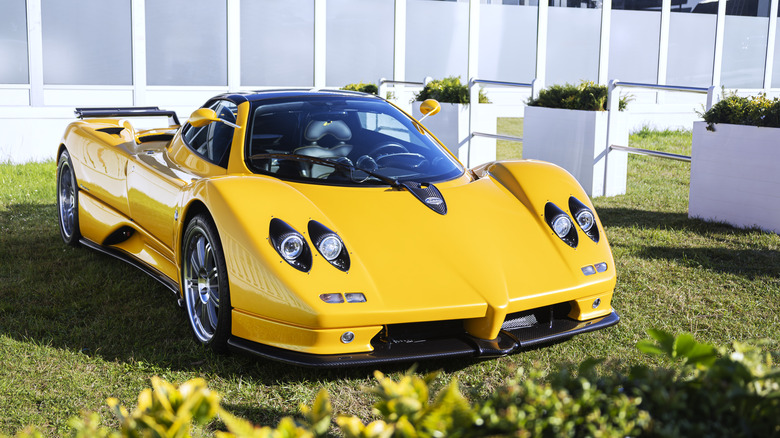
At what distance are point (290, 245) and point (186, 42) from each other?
1003 centimetres

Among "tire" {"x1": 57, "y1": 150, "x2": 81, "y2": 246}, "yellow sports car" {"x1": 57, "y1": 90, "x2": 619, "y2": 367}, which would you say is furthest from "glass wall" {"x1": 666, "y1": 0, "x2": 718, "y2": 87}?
"tire" {"x1": 57, "y1": 150, "x2": 81, "y2": 246}

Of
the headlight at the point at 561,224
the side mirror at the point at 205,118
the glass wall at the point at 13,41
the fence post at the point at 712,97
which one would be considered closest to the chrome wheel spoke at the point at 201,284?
the side mirror at the point at 205,118

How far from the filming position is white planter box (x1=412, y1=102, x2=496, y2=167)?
10852 mm

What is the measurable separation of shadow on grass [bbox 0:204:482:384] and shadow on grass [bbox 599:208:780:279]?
2.66 metres

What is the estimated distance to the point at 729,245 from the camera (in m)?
6.20

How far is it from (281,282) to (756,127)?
5016mm

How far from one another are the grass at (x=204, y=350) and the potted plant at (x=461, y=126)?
13.1ft

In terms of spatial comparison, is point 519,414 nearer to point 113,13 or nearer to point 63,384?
point 63,384

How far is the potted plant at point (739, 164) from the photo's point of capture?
6.63 metres

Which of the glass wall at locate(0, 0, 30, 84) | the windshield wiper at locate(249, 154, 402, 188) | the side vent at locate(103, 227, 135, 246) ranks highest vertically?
the glass wall at locate(0, 0, 30, 84)

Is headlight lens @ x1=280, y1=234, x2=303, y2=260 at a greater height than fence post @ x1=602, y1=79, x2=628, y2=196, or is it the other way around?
fence post @ x1=602, y1=79, x2=628, y2=196

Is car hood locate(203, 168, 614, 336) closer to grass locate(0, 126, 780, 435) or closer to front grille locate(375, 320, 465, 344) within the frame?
front grille locate(375, 320, 465, 344)

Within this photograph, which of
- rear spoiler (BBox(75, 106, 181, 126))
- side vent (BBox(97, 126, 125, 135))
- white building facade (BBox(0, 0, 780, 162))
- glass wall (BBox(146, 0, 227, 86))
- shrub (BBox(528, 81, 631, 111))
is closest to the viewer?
side vent (BBox(97, 126, 125, 135))

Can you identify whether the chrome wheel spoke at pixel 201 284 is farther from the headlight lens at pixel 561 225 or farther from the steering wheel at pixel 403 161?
the headlight lens at pixel 561 225
